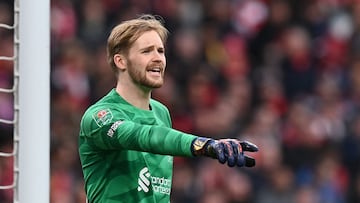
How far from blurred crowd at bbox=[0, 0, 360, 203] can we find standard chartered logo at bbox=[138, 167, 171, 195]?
575 centimetres

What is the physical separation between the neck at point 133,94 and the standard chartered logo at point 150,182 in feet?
1.24

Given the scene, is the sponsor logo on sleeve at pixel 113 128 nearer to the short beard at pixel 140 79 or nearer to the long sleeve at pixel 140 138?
the long sleeve at pixel 140 138

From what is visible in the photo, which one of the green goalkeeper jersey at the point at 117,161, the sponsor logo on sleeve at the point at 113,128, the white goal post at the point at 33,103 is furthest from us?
the green goalkeeper jersey at the point at 117,161

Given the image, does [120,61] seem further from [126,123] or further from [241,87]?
[241,87]

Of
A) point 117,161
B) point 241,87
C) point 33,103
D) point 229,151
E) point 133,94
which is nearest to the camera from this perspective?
point 229,151

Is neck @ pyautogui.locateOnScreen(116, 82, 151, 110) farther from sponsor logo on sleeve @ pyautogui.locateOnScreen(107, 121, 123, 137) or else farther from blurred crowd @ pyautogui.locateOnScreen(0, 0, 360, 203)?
blurred crowd @ pyautogui.locateOnScreen(0, 0, 360, 203)

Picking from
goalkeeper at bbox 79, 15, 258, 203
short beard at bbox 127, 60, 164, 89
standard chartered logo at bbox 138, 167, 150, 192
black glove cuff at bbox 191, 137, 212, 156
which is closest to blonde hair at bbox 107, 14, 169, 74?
goalkeeper at bbox 79, 15, 258, 203

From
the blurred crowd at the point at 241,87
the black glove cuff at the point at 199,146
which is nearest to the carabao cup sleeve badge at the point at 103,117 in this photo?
the black glove cuff at the point at 199,146

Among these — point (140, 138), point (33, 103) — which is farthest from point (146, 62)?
point (33, 103)

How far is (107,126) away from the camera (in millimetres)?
6105

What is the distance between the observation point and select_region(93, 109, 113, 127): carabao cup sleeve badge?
6.14 meters

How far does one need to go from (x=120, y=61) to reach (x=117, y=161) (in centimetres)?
55

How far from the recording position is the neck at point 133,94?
643cm

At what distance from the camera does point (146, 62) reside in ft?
20.8
